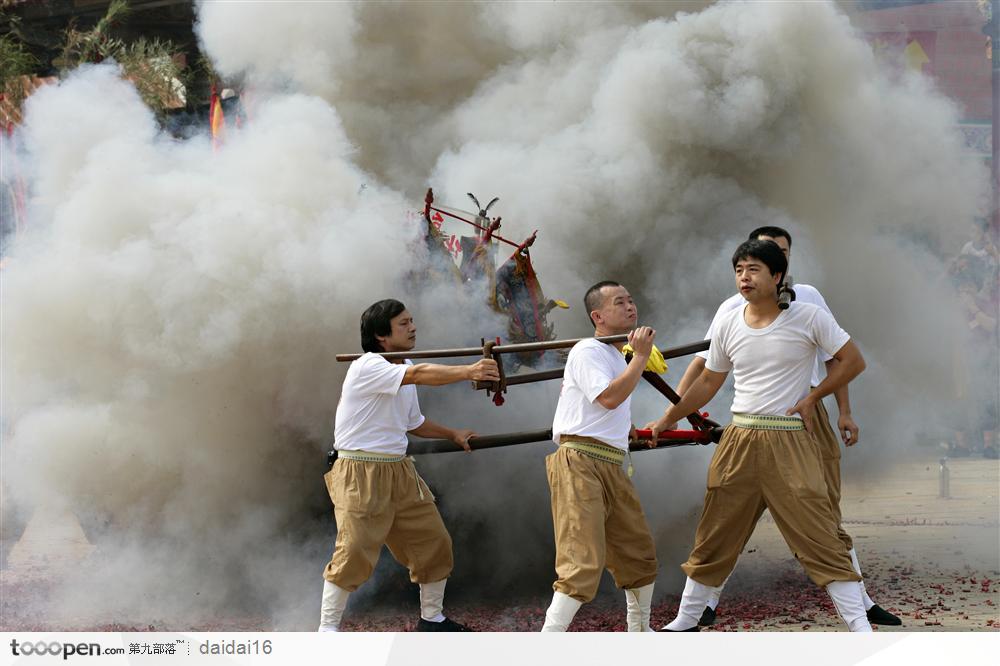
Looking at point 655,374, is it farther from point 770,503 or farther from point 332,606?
point 332,606

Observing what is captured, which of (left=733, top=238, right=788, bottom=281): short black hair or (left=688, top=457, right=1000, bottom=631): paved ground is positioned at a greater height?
(left=733, top=238, right=788, bottom=281): short black hair

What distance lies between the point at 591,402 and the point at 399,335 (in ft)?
2.90

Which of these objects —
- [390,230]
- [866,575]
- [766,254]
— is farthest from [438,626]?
[866,575]

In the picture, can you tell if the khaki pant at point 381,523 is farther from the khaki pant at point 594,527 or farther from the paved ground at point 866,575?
the paved ground at point 866,575

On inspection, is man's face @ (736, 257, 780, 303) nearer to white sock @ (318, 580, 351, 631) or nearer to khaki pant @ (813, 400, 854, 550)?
khaki pant @ (813, 400, 854, 550)

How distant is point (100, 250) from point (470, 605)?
271 cm

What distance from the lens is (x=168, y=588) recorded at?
6188 millimetres

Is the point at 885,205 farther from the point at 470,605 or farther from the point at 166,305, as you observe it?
the point at 166,305

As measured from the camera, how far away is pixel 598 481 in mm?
4230

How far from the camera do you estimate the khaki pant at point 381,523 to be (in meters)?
4.54

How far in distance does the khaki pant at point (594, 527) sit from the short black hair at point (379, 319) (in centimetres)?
86

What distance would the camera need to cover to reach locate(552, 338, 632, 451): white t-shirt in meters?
4.23

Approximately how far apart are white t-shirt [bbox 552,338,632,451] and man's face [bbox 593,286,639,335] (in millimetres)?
78
